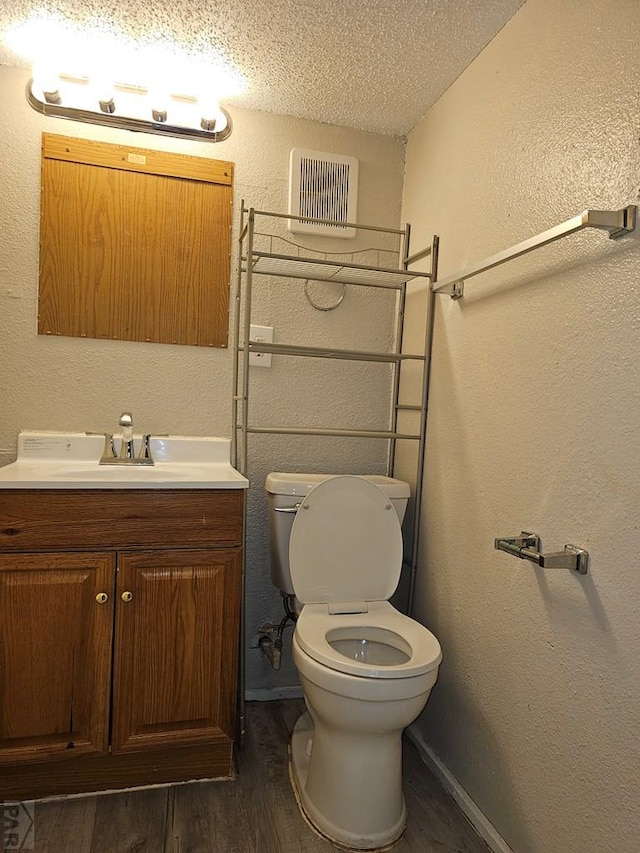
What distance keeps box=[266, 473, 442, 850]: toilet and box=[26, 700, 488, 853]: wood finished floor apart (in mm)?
66

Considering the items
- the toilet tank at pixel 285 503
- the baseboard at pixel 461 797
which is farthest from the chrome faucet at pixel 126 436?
the baseboard at pixel 461 797

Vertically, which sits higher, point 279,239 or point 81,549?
point 279,239

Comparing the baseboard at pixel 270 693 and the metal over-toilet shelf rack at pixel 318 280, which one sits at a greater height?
the metal over-toilet shelf rack at pixel 318 280

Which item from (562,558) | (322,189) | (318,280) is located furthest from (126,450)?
(562,558)

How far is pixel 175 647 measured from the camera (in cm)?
153

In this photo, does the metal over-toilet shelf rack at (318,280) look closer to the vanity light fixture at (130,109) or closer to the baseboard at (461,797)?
the vanity light fixture at (130,109)

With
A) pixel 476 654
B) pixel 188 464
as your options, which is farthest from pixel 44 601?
pixel 476 654

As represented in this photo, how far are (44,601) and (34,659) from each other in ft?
0.48

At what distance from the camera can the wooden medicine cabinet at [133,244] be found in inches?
71.8

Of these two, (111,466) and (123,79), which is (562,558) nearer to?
(111,466)

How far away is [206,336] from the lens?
6.44 ft

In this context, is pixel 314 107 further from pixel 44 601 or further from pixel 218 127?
pixel 44 601

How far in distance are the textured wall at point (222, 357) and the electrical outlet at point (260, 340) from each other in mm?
35

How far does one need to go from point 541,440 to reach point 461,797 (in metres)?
1.01
